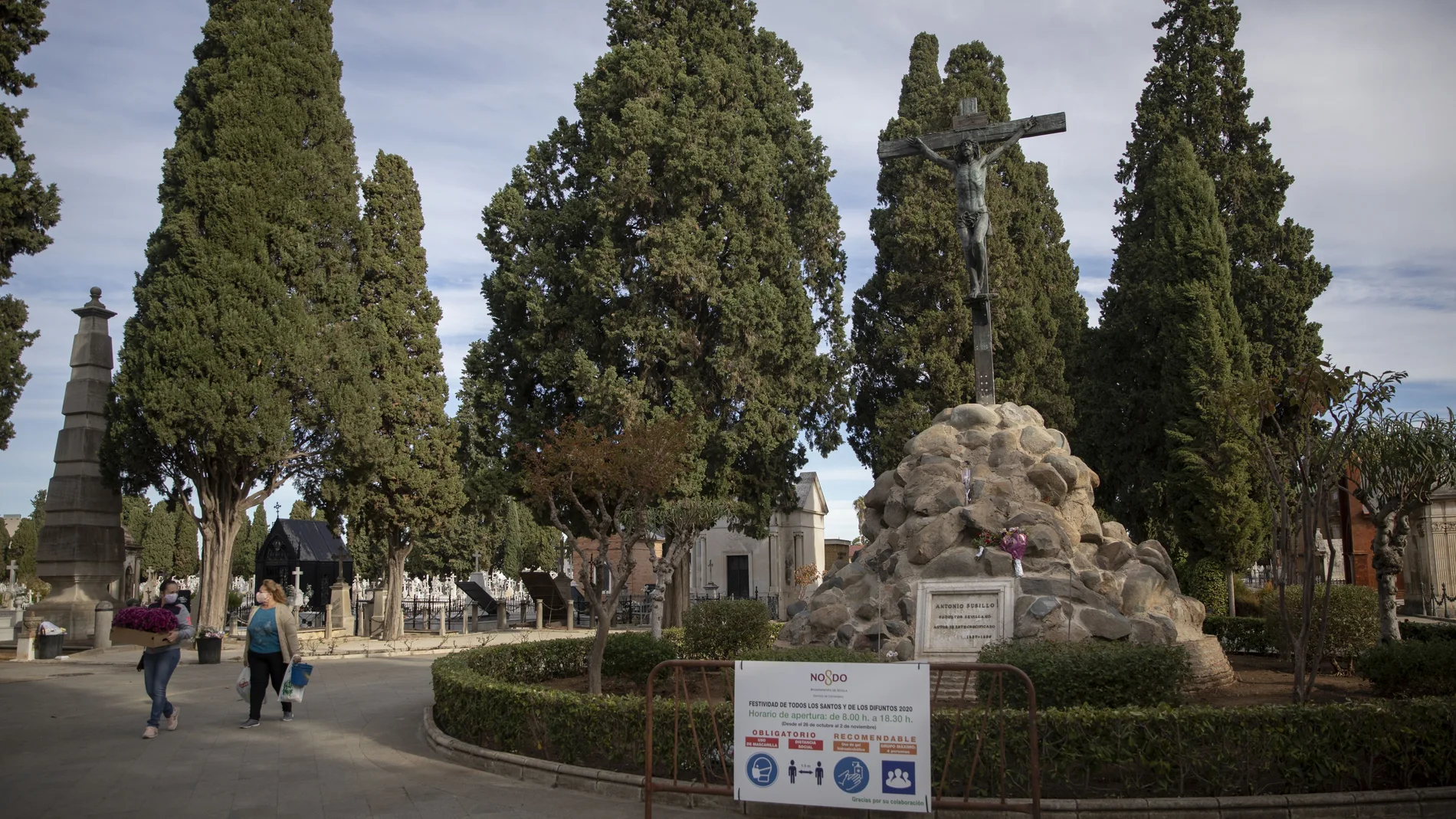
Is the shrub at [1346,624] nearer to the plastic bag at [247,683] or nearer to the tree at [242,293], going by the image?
the plastic bag at [247,683]

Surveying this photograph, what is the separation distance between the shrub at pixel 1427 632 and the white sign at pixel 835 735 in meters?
9.35

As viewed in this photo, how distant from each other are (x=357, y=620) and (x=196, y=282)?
12.4m

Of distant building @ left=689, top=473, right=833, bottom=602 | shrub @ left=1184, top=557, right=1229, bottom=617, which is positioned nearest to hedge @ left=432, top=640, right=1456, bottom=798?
shrub @ left=1184, top=557, right=1229, bottom=617

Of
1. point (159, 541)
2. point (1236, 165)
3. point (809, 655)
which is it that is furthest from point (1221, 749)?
point (159, 541)

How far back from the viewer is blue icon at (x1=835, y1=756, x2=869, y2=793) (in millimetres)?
6410

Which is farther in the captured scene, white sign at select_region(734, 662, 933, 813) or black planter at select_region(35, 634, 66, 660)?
black planter at select_region(35, 634, 66, 660)

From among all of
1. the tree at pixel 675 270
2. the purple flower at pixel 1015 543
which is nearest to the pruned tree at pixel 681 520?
the tree at pixel 675 270

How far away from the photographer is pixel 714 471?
2333cm

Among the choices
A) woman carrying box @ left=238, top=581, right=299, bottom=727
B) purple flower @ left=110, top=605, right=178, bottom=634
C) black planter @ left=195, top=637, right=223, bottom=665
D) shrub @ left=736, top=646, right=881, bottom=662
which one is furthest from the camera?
black planter @ left=195, top=637, right=223, bottom=665

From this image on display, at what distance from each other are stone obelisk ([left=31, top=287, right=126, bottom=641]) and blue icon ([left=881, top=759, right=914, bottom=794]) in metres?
25.0

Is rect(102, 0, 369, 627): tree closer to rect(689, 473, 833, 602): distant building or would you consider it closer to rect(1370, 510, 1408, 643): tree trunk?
rect(689, 473, 833, 602): distant building

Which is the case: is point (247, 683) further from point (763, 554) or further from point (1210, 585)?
point (763, 554)

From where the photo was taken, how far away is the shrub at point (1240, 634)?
56.3ft

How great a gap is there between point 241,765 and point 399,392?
747 inches
